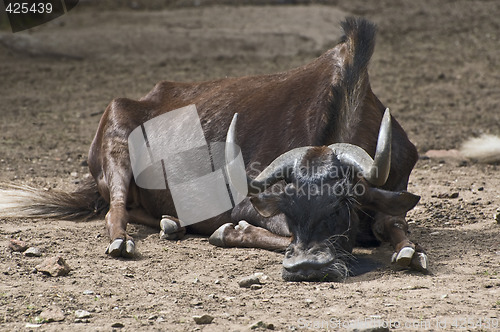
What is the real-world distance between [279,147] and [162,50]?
6.94 meters

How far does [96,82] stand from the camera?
11.8 m

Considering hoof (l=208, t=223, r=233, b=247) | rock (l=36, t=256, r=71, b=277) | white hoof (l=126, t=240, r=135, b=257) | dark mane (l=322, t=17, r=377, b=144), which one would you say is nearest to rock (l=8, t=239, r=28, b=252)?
rock (l=36, t=256, r=71, b=277)

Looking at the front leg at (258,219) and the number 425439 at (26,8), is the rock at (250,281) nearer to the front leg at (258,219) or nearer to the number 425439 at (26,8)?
the front leg at (258,219)

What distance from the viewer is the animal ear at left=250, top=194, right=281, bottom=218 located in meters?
5.32

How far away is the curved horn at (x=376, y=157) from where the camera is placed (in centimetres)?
495

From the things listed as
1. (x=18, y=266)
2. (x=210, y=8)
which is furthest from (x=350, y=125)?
(x=210, y=8)

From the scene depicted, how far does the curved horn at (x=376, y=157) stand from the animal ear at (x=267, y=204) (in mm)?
515

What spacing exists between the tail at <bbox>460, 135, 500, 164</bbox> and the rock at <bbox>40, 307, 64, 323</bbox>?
17.7 feet

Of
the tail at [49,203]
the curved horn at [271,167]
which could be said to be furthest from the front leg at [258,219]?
the tail at [49,203]

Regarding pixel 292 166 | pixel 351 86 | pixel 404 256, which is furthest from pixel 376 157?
pixel 351 86

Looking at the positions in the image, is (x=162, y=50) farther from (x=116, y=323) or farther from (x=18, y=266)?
(x=116, y=323)

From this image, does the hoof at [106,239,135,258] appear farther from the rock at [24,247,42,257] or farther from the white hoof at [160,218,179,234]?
the white hoof at [160,218,179,234]

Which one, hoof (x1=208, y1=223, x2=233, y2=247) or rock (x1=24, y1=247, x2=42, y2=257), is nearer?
rock (x1=24, y1=247, x2=42, y2=257)

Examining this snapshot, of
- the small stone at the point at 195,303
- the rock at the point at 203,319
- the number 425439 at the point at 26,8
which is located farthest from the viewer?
the number 425439 at the point at 26,8
